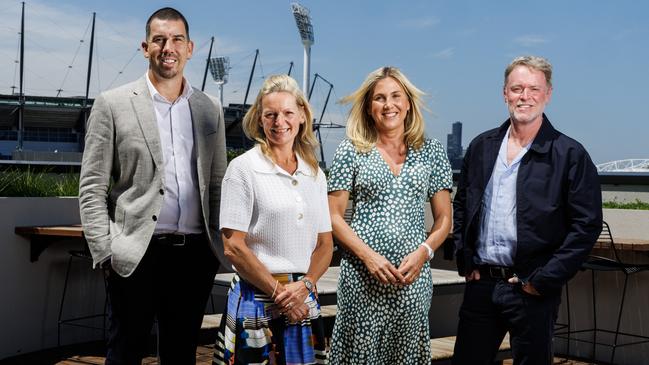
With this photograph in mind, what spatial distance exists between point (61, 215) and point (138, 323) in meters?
3.23

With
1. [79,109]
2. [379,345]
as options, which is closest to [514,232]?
[379,345]

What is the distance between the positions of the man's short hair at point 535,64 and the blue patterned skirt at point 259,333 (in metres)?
1.01

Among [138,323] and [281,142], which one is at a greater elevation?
[281,142]

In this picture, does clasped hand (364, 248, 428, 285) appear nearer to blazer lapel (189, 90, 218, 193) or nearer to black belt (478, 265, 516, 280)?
black belt (478, 265, 516, 280)

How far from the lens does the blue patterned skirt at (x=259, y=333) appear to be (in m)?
2.16

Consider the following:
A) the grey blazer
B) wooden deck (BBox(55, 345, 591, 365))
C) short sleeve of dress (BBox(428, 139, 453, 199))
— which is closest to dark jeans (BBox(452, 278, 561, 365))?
short sleeve of dress (BBox(428, 139, 453, 199))

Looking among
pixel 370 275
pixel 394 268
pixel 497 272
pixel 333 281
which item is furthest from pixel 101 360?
pixel 497 272

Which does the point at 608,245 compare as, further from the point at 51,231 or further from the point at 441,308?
the point at 51,231

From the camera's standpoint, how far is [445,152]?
2.79m

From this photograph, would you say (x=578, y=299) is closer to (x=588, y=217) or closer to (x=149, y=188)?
(x=588, y=217)

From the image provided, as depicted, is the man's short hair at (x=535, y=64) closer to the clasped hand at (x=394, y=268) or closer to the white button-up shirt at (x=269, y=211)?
the clasped hand at (x=394, y=268)

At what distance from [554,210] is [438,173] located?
462mm

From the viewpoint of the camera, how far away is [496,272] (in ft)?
8.20

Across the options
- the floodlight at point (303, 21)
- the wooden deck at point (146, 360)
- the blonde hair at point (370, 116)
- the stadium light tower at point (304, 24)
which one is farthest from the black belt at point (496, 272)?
the floodlight at point (303, 21)
